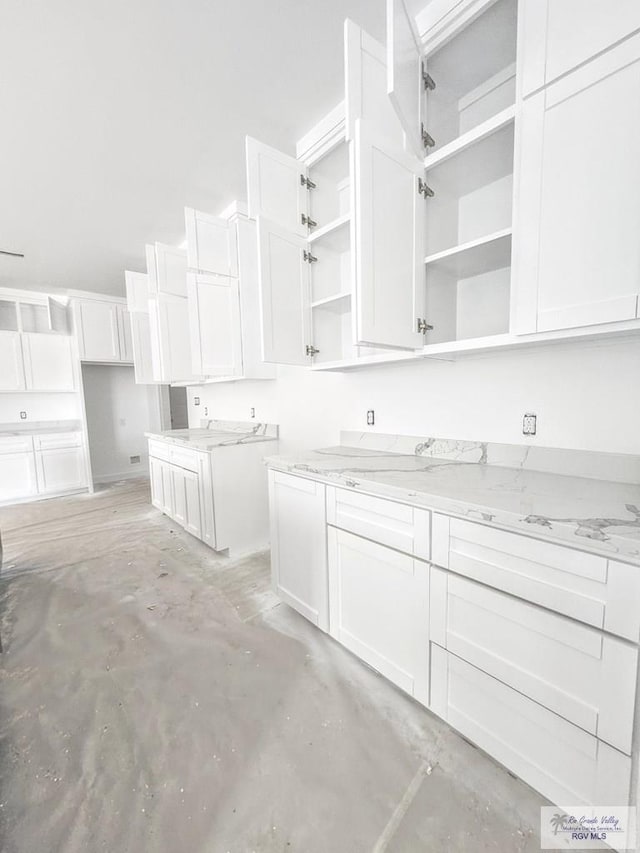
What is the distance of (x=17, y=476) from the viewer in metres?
4.29

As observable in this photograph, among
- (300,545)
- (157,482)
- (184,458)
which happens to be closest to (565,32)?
(300,545)

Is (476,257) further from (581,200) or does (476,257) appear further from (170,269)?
(170,269)

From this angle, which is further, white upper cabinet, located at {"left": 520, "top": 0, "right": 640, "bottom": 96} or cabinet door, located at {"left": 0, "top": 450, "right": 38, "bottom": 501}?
cabinet door, located at {"left": 0, "top": 450, "right": 38, "bottom": 501}

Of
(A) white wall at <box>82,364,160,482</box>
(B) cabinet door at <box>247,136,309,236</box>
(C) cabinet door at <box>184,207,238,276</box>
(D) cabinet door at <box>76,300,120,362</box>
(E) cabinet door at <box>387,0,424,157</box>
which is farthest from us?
(A) white wall at <box>82,364,160,482</box>

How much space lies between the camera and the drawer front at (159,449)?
133 inches

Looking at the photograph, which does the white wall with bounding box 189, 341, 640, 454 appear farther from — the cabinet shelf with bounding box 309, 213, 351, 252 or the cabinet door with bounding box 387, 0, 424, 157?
the cabinet door with bounding box 387, 0, 424, 157

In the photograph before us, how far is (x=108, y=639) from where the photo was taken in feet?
6.10

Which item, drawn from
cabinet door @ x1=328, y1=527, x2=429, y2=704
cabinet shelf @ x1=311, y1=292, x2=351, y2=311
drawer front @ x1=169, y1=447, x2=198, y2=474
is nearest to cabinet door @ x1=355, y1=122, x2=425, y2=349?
cabinet shelf @ x1=311, y1=292, x2=351, y2=311

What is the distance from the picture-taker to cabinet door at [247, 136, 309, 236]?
1.93m

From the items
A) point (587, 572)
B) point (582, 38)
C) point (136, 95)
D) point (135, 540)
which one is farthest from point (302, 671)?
point (136, 95)

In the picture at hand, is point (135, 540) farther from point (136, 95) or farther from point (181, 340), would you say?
point (136, 95)

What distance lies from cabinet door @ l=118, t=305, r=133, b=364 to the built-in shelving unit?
15.0 ft

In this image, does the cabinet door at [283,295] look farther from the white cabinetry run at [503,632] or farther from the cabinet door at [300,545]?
the white cabinetry run at [503,632]

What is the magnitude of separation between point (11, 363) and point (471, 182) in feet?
17.2
